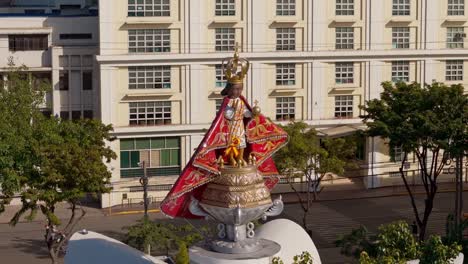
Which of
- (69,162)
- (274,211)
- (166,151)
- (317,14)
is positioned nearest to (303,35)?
(317,14)

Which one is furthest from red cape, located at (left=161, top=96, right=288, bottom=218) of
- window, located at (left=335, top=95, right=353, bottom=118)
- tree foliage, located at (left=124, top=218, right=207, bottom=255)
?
window, located at (left=335, top=95, right=353, bottom=118)

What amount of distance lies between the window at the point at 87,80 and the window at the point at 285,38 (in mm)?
10870

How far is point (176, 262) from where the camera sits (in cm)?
2058

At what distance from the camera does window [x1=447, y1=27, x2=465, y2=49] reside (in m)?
59.1

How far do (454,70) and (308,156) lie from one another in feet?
61.4

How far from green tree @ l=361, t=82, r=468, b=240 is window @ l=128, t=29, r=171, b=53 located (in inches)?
569

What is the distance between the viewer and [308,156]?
146 ft

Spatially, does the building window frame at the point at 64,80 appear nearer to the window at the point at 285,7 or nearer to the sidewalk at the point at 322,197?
the sidewalk at the point at 322,197

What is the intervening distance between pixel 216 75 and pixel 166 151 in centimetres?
520

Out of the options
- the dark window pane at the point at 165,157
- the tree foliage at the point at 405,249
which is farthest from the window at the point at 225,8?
the tree foliage at the point at 405,249

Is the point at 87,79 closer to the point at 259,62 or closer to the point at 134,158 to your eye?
the point at 134,158

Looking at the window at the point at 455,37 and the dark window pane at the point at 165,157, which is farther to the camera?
the window at the point at 455,37

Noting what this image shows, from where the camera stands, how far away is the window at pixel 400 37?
190 ft

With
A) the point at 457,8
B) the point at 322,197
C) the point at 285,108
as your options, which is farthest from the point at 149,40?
the point at 457,8
